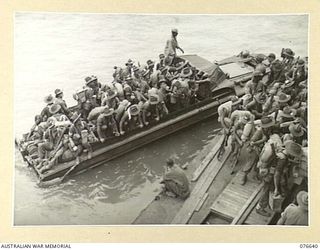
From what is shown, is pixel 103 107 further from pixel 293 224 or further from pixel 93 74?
pixel 293 224

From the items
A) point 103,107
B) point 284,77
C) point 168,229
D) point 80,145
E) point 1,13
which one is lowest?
point 168,229

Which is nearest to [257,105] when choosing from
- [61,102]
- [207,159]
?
[207,159]

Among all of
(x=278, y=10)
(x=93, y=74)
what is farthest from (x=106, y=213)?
(x=278, y=10)

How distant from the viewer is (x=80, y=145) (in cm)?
407

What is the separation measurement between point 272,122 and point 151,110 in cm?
91

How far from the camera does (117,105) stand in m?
4.15

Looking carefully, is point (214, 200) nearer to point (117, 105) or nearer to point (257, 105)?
point (257, 105)

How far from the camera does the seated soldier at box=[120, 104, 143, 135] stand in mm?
4145

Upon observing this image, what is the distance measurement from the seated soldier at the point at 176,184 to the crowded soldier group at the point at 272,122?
0.37 metres

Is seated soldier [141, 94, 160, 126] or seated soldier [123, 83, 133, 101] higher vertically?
seated soldier [123, 83, 133, 101]

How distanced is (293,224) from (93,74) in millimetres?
1829

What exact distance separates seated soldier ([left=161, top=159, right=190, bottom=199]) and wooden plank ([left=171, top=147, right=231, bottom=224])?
2.3 inches

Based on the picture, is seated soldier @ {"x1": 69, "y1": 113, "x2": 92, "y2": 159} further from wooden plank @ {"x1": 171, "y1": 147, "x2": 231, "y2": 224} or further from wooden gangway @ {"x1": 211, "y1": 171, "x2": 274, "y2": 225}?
wooden gangway @ {"x1": 211, "y1": 171, "x2": 274, "y2": 225}

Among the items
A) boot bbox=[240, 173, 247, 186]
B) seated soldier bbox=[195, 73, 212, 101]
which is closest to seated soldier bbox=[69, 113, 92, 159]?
seated soldier bbox=[195, 73, 212, 101]
